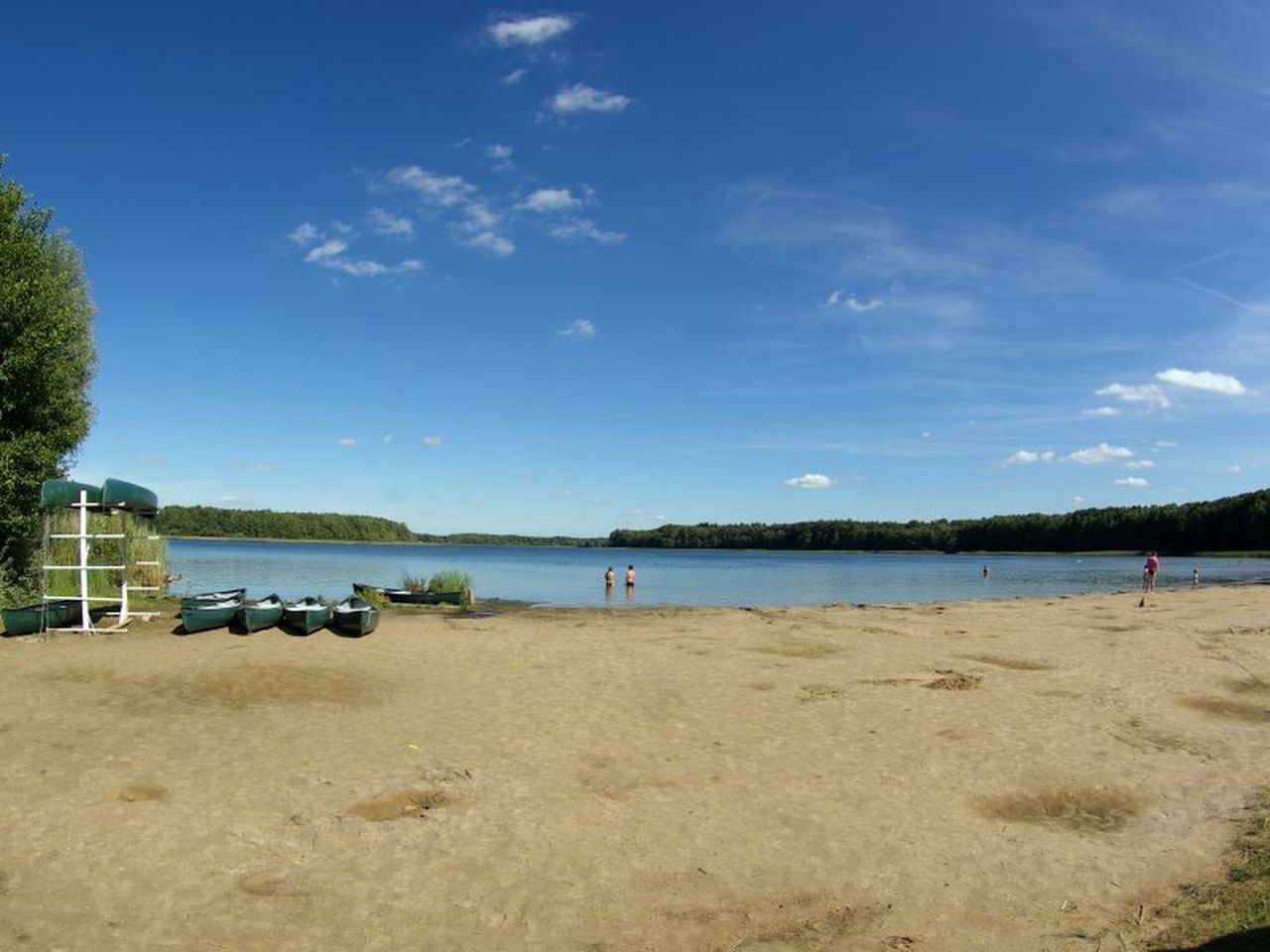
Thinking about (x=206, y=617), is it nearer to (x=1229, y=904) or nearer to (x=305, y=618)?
(x=305, y=618)

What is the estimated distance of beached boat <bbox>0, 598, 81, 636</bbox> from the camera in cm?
1781

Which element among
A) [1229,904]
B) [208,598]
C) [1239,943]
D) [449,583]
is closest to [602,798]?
[1229,904]

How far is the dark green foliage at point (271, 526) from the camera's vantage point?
514ft

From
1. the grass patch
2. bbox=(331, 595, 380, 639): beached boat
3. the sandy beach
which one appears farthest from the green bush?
the grass patch

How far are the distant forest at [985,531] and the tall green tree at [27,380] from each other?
91.9m

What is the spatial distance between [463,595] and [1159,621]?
2245cm

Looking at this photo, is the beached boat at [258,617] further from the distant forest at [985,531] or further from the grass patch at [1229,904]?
the distant forest at [985,531]

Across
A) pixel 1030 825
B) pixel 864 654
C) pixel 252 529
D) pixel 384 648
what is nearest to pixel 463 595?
pixel 384 648

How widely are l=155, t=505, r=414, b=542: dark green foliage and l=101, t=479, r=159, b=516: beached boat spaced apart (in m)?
139

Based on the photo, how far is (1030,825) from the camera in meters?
8.20

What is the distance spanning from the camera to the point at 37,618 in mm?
18109

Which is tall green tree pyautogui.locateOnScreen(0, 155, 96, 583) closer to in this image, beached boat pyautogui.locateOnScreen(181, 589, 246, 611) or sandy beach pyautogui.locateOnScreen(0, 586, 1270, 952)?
beached boat pyautogui.locateOnScreen(181, 589, 246, 611)

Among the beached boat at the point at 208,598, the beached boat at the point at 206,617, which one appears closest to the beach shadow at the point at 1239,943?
the beached boat at the point at 206,617

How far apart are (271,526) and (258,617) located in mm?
158636
